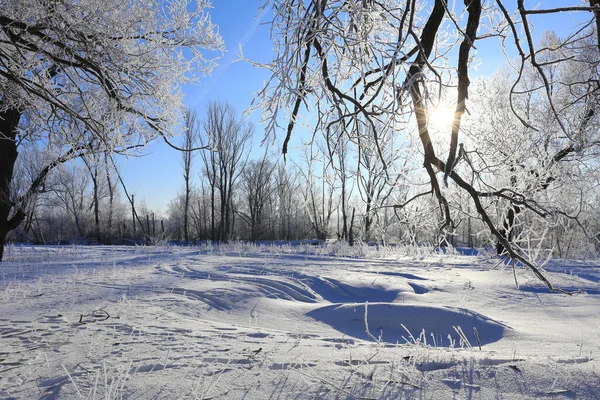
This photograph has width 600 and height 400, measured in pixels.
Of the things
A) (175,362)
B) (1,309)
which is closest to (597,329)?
(175,362)

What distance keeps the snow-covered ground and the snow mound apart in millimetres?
14

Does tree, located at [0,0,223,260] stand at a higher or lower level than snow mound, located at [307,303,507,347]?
higher

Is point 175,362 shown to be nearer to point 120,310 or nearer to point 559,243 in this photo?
point 120,310

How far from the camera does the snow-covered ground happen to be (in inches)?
54.5

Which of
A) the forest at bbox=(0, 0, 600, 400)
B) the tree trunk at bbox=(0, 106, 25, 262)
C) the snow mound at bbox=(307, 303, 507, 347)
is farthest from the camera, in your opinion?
the tree trunk at bbox=(0, 106, 25, 262)

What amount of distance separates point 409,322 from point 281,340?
1.61 m

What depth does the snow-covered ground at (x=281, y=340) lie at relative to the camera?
1.38 meters

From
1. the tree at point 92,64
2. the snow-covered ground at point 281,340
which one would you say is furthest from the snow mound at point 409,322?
the tree at point 92,64

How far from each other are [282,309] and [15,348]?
2096 mm

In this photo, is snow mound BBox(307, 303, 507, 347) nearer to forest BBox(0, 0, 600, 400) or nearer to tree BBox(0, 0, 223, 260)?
forest BBox(0, 0, 600, 400)

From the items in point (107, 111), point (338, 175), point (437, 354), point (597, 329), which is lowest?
point (597, 329)

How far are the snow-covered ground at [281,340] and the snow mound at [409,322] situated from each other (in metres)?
0.01

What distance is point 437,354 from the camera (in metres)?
1.81

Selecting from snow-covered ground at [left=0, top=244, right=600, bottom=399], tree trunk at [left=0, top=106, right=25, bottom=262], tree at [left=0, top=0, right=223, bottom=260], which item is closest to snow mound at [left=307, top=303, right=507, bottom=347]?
snow-covered ground at [left=0, top=244, right=600, bottom=399]
